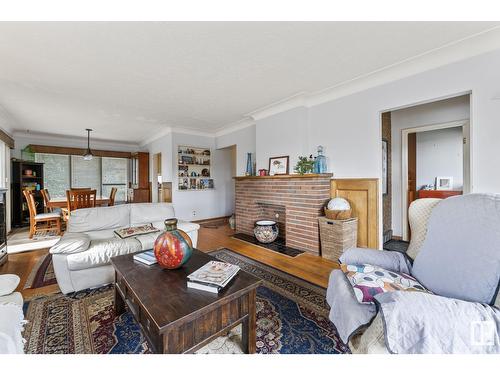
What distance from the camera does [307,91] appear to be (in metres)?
3.05

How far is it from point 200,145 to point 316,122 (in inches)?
120

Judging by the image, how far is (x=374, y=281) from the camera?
1229 mm

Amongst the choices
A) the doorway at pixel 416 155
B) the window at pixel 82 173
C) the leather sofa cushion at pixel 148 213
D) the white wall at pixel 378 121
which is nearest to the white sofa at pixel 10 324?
the leather sofa cushion at pixel 148 213

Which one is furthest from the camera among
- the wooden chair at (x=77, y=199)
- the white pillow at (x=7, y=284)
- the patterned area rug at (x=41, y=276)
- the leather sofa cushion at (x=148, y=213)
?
the wooden chair at (x=77, y=199)

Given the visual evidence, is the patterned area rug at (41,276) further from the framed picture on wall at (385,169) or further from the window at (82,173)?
the framed picture on wall at (385,169)

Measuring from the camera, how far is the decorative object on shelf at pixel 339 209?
2.80 metres

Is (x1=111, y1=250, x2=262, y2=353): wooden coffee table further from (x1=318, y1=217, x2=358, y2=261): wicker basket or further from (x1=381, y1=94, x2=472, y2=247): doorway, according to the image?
(x1=381, y1=94, x2=472, y2=247): doorway

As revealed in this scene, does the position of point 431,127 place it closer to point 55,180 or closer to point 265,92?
point 265,92

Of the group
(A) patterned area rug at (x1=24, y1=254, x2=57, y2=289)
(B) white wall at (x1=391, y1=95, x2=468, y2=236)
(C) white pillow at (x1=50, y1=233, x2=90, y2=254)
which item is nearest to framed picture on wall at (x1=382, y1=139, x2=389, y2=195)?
(B) white wall at (x1=391, y1=95, x2=468, y2=236)

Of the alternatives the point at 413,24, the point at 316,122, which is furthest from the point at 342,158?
the point at 413,24

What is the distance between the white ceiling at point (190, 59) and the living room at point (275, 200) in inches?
0.8

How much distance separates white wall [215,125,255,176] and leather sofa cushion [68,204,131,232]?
253 centimetres

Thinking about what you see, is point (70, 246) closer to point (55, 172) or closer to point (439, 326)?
point (439, 326)

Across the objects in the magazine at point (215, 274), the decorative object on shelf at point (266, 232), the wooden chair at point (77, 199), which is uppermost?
the wooden chair at point (77, 199)
